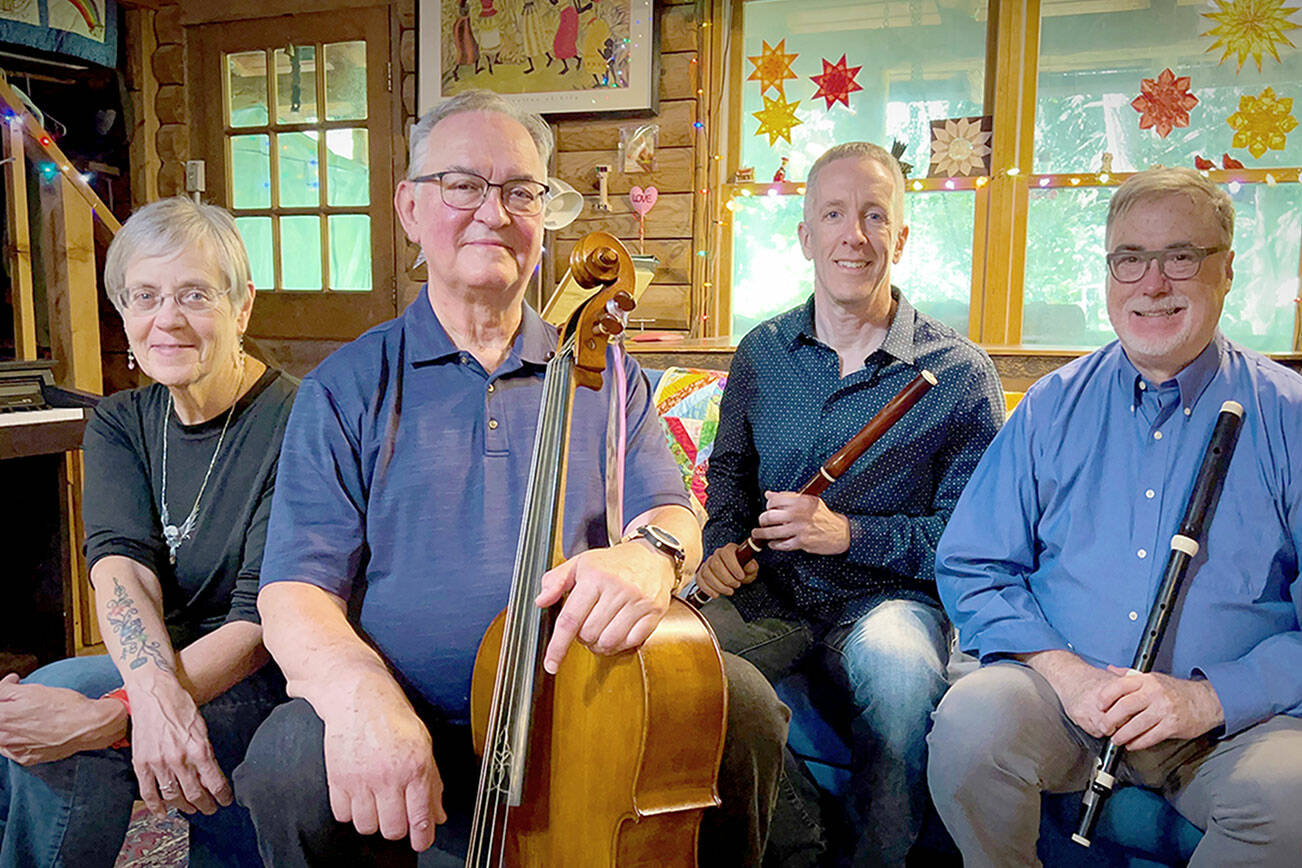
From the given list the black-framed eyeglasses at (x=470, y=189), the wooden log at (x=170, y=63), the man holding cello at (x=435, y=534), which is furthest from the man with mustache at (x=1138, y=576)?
the wooden log at (x=170, y=63)

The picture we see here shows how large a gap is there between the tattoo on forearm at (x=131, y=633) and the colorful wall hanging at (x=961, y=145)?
2.87 m

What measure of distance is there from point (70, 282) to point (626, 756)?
269 cm

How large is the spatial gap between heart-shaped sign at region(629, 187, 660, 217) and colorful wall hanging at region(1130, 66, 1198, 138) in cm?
165

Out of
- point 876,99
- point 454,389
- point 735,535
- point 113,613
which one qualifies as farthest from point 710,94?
point 113,613

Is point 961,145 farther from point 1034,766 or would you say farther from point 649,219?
point 1034,766

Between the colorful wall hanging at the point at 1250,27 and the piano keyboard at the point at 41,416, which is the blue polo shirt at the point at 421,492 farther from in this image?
the colorful wall hanging at the point at 1250,27

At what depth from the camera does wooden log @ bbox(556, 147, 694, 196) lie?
3.60 meters

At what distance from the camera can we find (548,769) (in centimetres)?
112

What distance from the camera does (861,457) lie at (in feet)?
5.87

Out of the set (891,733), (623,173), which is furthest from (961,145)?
(891,733)

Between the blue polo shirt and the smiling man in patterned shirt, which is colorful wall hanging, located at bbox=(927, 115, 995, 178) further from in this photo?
the blue polo shirt

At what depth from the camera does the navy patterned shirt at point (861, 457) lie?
5.77 feet

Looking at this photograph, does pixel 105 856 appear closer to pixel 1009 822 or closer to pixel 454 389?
pixel 454 389

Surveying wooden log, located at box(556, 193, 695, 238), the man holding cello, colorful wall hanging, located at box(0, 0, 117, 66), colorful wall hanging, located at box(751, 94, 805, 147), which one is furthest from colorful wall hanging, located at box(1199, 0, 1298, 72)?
colorful wall hanging, located at box(0, 0, 117, 66)
